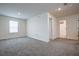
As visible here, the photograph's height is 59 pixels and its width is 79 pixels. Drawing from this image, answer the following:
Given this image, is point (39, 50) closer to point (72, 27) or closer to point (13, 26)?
point (72, 27)

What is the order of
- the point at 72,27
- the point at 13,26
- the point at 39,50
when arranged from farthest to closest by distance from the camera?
1. the point at 13,26
2. the point at 72,27
3. the point at 39,50

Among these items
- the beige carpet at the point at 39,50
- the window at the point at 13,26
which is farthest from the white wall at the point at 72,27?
the window at the point at 13,26

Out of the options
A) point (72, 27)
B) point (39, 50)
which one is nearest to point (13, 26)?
point (39, 50)

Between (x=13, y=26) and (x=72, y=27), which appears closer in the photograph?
(x=72, y=27)

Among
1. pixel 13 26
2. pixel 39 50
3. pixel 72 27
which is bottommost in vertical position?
pixel 39 50

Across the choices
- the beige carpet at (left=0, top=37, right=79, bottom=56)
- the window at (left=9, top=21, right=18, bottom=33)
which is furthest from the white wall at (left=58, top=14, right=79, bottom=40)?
the window at (left=9, top=21, right=18, bottom=33)

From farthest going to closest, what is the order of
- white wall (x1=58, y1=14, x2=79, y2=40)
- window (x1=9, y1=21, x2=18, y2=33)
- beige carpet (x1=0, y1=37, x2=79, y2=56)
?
window (x1=9, y1=21, x2=18, y2=33) < white wall (x1=58, y1=14, x2=79, y2=40) < beige carpet (x1=0, y1=37, x2=79, y2=56)

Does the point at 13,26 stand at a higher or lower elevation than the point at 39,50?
higher

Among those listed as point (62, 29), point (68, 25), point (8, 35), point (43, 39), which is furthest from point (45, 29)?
point (62, 29)

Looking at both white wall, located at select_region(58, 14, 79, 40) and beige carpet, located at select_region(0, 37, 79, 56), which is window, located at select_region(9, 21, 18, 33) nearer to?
beige carpet, located at select_region(0, 37, 79, 56)

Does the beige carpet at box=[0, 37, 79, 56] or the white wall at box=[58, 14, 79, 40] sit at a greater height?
the white wall at box=[58, 14, 79, 40]

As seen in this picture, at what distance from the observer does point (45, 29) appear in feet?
16.4

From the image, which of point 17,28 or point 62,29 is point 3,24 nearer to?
point 17,28

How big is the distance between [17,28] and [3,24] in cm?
163
